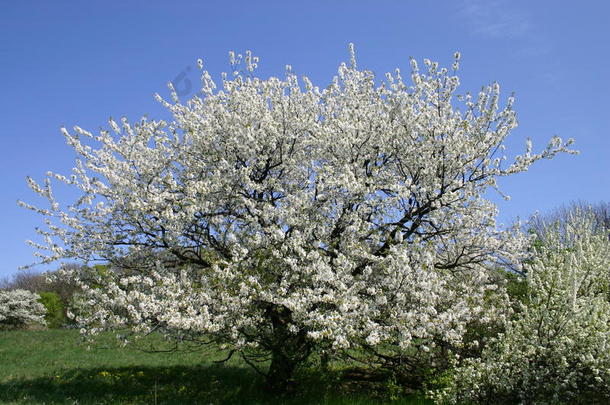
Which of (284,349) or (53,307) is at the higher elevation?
(53,307)

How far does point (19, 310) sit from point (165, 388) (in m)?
29.3

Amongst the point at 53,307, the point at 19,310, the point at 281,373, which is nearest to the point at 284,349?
the point at 281,373

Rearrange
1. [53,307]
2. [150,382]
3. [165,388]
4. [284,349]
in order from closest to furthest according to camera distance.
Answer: [284,349], [165,388], [150,382], [53,307]

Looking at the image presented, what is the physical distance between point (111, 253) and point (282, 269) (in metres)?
4.76

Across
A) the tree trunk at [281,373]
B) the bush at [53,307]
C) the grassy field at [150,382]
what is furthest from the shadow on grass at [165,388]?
the bush at [53,307]

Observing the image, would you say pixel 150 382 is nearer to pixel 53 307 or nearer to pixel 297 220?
pixel 297 220

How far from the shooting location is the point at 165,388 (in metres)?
14.1

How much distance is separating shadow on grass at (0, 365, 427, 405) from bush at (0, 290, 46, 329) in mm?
24855

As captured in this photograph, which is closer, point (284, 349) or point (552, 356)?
point (552, 356)

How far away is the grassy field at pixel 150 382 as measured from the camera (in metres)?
12.5

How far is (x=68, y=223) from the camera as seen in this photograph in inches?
523

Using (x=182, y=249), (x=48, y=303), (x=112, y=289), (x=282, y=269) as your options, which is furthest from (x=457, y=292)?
(x=48, y=303)

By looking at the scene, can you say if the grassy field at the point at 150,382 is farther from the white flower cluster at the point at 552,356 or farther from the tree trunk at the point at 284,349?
the white flower cluster at the point at 552,356

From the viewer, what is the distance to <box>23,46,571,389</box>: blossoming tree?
10.8 m
